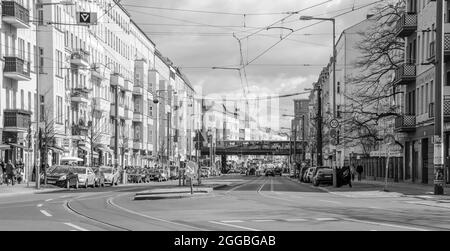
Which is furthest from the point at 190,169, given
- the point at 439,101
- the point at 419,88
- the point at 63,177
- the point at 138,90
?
the point at 138,90

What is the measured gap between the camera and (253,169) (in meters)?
134

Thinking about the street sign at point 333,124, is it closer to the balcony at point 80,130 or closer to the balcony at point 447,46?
the balcony at point 447,46

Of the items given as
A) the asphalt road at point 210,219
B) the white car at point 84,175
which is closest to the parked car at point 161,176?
the white car at point 84,175

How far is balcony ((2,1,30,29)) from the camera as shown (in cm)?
5597

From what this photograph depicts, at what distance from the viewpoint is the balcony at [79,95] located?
243 ft

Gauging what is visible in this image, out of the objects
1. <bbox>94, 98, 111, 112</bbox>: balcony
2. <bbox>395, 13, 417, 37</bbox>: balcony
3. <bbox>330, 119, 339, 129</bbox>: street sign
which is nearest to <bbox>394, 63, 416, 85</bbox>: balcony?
<bbox>395, 13, 417, 37</bbox>: balcony

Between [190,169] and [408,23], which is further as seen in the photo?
[408,23]

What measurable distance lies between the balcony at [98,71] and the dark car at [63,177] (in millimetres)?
29468

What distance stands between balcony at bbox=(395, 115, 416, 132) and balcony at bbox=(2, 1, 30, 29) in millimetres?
29857

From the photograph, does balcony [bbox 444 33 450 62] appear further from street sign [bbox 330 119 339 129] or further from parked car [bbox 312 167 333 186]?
parked car [bbox 312 167 333 186]

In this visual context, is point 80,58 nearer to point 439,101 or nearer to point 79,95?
point 79,95

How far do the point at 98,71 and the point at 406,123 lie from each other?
3949 centimetres

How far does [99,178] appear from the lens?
55.8 m
